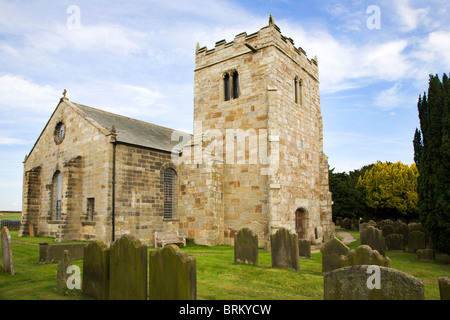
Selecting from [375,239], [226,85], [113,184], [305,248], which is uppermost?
[226,85]

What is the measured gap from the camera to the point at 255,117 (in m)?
18.3

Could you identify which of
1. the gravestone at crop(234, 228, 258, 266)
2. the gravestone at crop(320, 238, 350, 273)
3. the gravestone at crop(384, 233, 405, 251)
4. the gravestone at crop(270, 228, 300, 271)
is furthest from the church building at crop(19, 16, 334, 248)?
the gravestone at crop(320, 238, 350, 273)

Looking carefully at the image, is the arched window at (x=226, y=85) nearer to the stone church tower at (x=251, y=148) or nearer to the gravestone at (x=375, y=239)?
the stone church tower at (x=251, y=148)

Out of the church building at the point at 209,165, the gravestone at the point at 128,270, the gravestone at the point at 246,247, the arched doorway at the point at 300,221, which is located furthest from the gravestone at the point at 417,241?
the gravestone at the point at 128,270

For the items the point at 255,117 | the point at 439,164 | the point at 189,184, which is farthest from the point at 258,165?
the point at 439,164

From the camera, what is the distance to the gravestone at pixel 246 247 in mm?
11109

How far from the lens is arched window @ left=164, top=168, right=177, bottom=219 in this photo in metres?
19.2

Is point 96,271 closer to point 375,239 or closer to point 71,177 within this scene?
point 375,239

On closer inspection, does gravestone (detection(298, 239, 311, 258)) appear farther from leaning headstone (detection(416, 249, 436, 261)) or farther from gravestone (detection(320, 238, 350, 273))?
leaning headstone (detection(416, 249, 436, 261))

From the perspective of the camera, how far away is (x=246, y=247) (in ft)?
37.1

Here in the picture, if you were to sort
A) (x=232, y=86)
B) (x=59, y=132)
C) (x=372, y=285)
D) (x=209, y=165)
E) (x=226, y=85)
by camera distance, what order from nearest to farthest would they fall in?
(x=372, y=285), (x=209, y=165), (x=232, y=86), (x=226, y=85), (x=59, y=132)

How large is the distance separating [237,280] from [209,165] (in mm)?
9749

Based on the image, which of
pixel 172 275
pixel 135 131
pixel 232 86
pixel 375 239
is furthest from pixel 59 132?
pixel 375 239

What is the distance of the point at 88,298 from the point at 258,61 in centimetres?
1585
